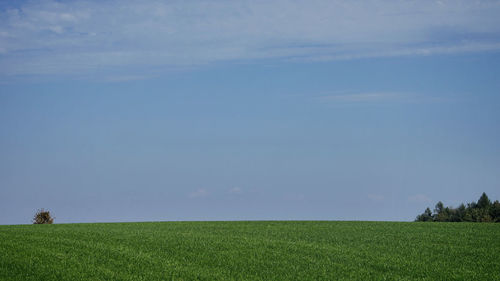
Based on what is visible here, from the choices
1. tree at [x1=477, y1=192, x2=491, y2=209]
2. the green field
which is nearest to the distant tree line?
tree at [x1=477, y1=192, x2=491, y2=209]

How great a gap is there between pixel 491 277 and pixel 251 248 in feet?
24.3

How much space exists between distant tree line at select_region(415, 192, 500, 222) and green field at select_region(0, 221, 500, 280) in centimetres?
3232

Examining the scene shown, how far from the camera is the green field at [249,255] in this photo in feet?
44.6

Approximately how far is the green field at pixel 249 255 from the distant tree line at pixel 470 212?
106ft

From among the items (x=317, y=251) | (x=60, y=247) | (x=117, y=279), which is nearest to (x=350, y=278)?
(x=317, y=251)

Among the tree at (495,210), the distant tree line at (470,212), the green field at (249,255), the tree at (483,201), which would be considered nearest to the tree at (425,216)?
the distant tree line at (470,212)

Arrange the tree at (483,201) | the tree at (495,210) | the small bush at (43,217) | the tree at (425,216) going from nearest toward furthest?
the small bush at (43,217)
the tree at (495,210)
the tree at (483,201)
the tree at (425,216)

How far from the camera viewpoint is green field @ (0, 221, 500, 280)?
1360 cm

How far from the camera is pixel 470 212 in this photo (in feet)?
189

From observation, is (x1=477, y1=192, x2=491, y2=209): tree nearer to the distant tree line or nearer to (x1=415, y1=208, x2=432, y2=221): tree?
the distant tree line

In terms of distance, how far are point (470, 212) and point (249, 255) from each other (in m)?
49.8

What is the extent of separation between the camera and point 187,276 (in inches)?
520

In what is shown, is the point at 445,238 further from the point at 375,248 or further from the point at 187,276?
the point at 187,276

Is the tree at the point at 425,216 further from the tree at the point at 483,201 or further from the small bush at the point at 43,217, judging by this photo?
the small bush at the point at 43,217
